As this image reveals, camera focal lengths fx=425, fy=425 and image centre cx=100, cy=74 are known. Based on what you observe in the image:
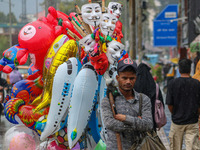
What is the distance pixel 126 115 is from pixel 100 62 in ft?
4.68

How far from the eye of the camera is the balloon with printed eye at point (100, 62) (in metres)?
5.25

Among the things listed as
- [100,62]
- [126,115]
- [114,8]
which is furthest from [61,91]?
[126,115]

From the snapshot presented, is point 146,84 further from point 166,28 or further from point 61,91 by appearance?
point 166,28

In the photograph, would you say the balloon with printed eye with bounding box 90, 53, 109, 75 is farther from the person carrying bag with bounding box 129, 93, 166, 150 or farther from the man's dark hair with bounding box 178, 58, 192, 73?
the man's dark hair with bounding box 178, 58, 192, 73

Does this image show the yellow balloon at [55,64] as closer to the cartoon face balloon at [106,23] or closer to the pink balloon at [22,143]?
the pink balloon at [22,143]

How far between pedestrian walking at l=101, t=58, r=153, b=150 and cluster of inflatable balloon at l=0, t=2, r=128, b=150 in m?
1.16

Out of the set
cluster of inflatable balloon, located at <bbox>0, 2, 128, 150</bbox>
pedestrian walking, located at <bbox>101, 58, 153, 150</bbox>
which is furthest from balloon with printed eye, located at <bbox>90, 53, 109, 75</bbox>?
pedestrian walking, located at <bbox>101, 58, 153, 150</bbox>

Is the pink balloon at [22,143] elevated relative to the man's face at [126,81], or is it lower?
lower

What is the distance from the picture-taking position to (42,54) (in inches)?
259

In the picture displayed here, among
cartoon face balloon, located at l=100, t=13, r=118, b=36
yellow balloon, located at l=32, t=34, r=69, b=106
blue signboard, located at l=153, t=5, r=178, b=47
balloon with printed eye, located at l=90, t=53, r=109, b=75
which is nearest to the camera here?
balloon with printed eye, located at l=90, t=53, r=109, b=75

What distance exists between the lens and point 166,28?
26.4 metres

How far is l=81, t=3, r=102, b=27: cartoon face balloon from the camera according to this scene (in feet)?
17.7

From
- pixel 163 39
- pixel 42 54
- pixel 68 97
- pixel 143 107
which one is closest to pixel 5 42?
pixel 42 54

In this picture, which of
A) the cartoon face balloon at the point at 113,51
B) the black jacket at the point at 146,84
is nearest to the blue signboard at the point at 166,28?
the black jacket at the point at 146,84
